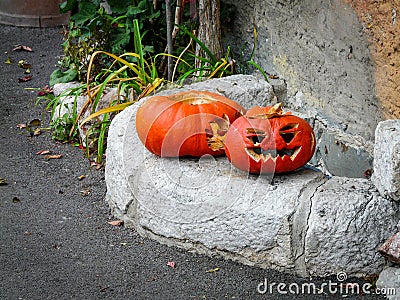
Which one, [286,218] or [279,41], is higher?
[279,41]

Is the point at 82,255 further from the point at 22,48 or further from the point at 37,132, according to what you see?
the point at 22,48

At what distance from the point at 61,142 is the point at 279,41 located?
1.74 metres

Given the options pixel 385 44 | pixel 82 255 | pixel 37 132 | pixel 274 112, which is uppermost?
pixel 385 44

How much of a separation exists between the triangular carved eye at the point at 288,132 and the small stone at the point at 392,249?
2.33 feet

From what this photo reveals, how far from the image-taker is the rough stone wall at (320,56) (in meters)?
4.16

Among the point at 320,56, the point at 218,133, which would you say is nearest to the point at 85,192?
the point at 218,133

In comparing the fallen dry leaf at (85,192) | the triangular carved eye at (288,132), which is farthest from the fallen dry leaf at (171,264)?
the fallen dry leaf at (85,192)

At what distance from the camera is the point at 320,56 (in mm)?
4609

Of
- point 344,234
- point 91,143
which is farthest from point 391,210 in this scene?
point 91,143

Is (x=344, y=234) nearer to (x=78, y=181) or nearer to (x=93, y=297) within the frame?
(x=93, y=297)

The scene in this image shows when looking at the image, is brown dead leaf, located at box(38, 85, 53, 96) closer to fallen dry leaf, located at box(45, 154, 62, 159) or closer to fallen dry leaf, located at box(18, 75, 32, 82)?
fallen dry leaf, located at box(18, 75, 32, 82)

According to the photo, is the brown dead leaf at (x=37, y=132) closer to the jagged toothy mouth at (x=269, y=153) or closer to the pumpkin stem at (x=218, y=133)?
the pumpkin stem at (x=218, y=133)

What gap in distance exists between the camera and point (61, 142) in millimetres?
5332

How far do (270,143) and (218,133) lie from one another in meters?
0.35
